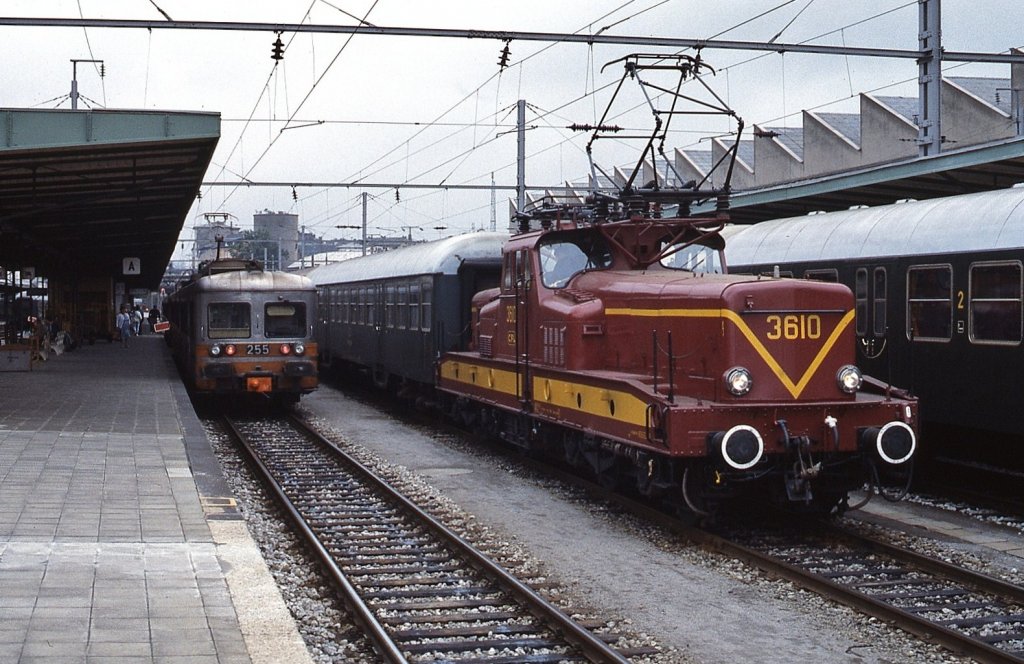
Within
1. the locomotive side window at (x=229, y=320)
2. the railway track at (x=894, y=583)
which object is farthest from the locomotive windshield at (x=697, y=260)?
the locomotive side window at (x=229, y=320)

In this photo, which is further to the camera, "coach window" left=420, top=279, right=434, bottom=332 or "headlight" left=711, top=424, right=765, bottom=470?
"coach window" left=420, top=279, right=434, bottom=332

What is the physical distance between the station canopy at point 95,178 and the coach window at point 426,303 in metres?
4.06

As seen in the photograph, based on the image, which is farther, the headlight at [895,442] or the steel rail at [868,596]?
the headlight at [895,442]

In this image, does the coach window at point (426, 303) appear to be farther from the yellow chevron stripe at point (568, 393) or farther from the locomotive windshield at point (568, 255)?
the locomotive windshield at point (568, 255)

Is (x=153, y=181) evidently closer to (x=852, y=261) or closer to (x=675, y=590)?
(x=852, y=261)

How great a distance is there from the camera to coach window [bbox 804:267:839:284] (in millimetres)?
14828

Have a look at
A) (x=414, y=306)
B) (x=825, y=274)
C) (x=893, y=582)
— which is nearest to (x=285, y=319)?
(x=414, y=306)

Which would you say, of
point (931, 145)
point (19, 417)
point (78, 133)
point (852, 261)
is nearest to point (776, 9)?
point (931, 145)

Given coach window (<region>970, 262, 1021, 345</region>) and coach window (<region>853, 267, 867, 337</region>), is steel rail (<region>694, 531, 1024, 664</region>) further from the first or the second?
coach window (<region>853, 267, 867, 337</region>)

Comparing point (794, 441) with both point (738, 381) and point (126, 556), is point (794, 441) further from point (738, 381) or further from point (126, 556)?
point (126, 556)

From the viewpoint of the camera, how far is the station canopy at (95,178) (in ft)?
51.2

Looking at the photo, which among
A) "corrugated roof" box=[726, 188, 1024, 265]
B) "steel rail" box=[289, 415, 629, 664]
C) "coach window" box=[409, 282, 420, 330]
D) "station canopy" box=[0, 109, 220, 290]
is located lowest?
"steel rail" box=[289, 415, 629, 664]

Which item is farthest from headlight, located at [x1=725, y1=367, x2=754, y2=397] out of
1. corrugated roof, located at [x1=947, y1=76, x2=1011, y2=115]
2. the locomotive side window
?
corrugated roof, located at [x1=947, y1=76, x2=1011, y2=115]

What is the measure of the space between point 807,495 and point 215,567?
4.91 metres
